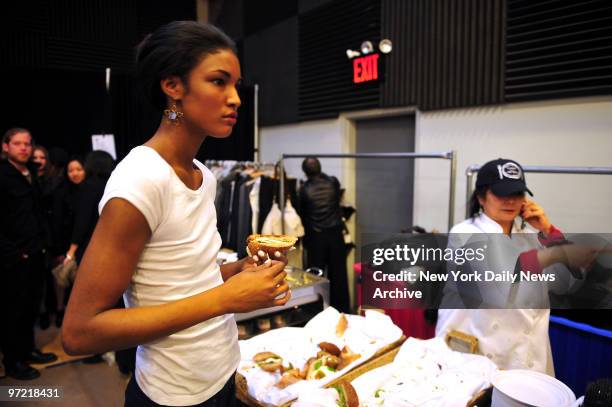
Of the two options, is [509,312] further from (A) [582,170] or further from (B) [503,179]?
(A) [582,170]

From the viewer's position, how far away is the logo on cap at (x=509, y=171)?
2.14 meters

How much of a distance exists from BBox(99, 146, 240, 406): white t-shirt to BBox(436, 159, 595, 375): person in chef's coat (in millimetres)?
1469

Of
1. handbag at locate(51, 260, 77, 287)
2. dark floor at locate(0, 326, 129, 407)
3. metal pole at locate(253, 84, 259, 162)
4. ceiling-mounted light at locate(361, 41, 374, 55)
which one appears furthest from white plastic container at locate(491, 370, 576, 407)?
metal pole at locate(253, 84, 259, 162)

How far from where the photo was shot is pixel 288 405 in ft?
5.27

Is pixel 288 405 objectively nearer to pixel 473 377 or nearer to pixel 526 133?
pixel 473 377

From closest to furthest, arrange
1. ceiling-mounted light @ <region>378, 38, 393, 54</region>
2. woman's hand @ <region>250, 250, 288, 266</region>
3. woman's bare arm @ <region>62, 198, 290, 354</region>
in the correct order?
woman's bare arm @ <region>62, 198, 290, 354</region> < woman's hand @ <region>250, 250, 288, 266</region> < ceiling-mounted light @ <region>378, 38, 393, 54</region>

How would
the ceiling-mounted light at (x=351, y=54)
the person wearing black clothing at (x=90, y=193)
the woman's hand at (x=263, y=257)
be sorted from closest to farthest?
the woman's hand at (x=263, y=257) < the person wearing black clothing at (x=90, y=193) < the ceiling-mounted light at (x=351, y=54)

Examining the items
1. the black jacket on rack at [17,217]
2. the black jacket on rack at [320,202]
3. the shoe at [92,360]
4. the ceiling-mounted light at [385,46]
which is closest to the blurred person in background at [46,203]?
the black jacket on rack at [17,217]


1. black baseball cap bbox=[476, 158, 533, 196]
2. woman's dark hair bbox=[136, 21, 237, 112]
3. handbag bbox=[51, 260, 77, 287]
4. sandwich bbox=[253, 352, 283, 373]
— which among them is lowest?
handbag bbox=[51, 260, 77, 287]

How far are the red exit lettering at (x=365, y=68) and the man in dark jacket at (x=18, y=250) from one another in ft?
11.3

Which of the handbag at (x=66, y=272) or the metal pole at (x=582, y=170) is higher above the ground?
the metal pole at (x=582, y=170)

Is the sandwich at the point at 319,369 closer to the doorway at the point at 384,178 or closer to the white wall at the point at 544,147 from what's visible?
the white wall at the point at 544,147

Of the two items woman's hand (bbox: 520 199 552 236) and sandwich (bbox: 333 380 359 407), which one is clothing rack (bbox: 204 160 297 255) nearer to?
woman's hand (bbox: 520 199 552 236)

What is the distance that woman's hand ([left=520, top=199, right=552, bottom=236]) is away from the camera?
2273mm
